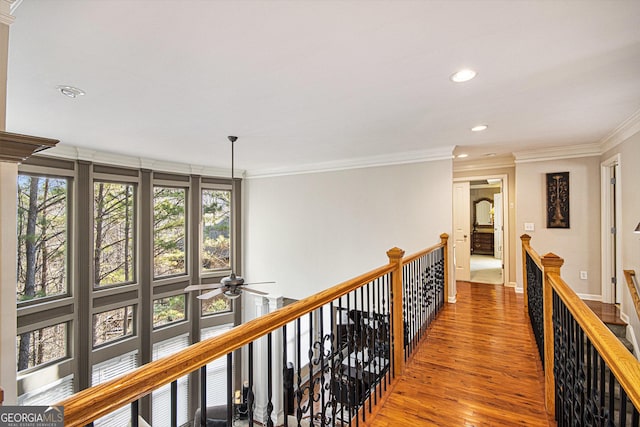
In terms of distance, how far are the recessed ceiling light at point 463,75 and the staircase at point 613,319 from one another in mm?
3405

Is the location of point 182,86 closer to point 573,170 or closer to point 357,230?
point 357,230

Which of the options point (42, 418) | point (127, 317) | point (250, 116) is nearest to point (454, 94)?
point (250, 116)

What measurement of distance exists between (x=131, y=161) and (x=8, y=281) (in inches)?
183

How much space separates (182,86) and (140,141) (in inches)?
90.2

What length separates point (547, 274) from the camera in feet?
6.76

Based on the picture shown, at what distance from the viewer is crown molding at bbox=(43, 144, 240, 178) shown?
15.0 feet

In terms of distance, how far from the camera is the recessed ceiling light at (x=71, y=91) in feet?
8.20

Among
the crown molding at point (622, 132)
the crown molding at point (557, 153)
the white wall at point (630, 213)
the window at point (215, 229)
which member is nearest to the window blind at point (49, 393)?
the window at point (215, 229)

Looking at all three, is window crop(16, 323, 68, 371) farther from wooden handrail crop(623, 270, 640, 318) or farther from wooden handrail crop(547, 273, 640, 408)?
wooden handrail crop(623, 270, 640, 318)

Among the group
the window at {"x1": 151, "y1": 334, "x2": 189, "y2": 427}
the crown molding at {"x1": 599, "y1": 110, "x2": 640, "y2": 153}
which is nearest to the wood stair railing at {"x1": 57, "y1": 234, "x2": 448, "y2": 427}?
the crown molding at {"x1": 599, "y1": 110, "x2": 640, "y2": 153}

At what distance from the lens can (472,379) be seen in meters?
2.62

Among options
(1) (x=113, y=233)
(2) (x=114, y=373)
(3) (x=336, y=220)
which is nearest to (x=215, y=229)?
(1) (x=113, y=233)

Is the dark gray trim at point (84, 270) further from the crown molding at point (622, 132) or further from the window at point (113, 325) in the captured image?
the crown molding at point (622, 132)

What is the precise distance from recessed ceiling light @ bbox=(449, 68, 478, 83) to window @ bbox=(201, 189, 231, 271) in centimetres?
576
